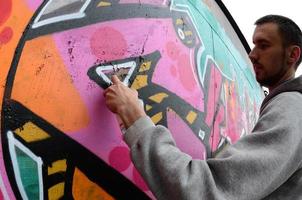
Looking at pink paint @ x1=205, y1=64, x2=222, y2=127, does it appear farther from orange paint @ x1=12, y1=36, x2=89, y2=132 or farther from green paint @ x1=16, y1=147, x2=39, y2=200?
green paint @ x1=16, y1=147, x2=39, y2=200

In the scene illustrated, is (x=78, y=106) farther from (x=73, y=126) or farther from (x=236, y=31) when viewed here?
(x=236, y=31)

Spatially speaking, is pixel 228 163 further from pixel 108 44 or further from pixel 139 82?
pixel 108 44

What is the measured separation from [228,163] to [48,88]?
0.94 metres

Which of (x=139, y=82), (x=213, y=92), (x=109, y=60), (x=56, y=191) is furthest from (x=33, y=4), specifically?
(x=213, y=92)

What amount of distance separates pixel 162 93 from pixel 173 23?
69cm

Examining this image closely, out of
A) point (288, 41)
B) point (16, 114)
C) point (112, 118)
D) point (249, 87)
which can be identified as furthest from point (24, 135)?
point (249, 87)

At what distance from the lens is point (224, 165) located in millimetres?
2002

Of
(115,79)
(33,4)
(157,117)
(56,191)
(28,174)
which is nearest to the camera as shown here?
(28,174)

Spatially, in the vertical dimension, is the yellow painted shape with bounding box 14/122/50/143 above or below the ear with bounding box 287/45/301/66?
above

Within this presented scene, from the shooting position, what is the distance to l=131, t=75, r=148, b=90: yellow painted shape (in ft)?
8.75

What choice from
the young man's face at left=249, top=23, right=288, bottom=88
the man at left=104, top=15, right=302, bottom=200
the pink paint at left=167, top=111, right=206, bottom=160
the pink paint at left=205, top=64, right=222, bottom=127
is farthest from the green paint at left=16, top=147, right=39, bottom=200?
the pink paint at left=205, top=64, right=222, bottom=127

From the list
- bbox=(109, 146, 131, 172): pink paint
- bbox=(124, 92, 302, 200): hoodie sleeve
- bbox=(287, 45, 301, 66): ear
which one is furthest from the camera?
bbox=(287, 45, 301, 66): ear

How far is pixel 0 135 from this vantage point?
6.33 ft

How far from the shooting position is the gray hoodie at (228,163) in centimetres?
196
